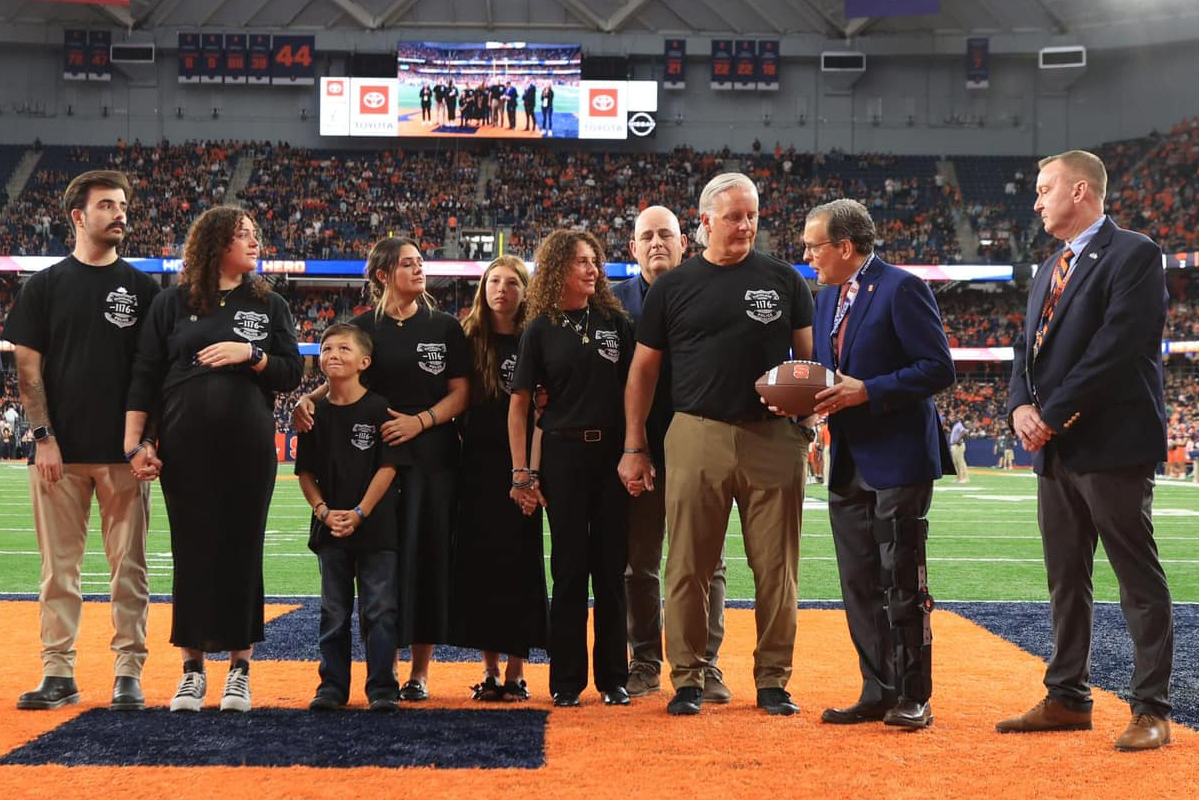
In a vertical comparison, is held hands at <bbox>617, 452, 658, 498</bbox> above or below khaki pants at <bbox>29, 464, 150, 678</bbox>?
above

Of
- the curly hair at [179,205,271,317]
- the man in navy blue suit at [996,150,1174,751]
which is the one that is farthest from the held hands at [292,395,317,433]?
the man in navy blue suit at [996,150,1174,751]

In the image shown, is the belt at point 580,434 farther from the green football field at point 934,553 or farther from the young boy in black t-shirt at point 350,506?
the green football field at point 934,553

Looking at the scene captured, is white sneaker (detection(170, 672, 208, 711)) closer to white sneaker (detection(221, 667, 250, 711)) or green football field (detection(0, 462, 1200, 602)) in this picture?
white sneaker (detection(221, 667, 250, 711))

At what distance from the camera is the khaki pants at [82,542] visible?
16.5 ft

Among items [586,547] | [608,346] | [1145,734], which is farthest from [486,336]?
[1145,734]

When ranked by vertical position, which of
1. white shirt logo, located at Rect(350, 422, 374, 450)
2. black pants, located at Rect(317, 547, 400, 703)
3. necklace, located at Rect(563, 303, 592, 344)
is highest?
necklace, located at Rect(563, 303, 592, 344)

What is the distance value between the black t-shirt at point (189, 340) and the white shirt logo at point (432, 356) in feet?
1.73

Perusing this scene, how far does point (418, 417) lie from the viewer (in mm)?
5113

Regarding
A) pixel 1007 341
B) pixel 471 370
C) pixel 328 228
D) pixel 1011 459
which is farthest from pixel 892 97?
pixel 471 370

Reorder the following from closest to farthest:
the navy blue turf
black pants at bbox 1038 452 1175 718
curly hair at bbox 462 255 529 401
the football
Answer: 1. the navy blue turf
2. black pants at bbox 1038 452 1175 718
3. the football
4. curly hair at bbox 462 255 529 401

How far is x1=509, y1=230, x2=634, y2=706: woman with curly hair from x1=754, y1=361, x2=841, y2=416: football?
2.66ft

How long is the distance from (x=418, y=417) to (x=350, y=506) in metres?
0.48

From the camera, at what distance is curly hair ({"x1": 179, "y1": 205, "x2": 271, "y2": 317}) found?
4984 millimetres

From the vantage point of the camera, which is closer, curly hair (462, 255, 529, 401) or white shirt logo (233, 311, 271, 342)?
white shirt logo (233, 311, 271, 342)
